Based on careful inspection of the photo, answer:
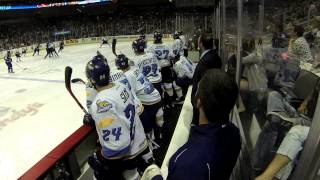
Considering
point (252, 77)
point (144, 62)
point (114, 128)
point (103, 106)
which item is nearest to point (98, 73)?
point (103, 106)

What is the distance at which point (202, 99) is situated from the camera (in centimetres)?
106

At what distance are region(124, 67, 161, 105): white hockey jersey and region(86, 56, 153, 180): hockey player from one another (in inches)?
41.8

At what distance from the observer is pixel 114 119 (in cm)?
193

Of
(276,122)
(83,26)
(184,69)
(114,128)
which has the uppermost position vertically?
(83,26)

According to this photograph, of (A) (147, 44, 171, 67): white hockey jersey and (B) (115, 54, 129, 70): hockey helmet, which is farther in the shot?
(A) (147, 44, 171, 67): white hockey jersey

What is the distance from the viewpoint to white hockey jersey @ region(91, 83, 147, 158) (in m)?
1.91

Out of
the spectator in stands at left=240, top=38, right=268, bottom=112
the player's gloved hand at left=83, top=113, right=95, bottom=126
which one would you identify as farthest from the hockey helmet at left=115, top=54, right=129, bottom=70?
the spectator in stands at left=240, top=38, right=268, bottom=112

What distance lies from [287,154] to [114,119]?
3.93 feet

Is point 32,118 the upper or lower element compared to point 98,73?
lower

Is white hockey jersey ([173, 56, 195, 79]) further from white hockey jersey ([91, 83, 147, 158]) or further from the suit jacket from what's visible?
white hockey jersey ([91, 83, 147, 158])

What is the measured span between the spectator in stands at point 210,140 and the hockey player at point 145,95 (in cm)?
220

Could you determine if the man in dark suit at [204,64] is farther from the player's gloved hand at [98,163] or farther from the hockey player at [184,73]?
the hockey player at [184,73]

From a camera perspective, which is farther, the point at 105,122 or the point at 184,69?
the point at 184,69

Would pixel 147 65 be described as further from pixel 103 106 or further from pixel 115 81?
pixel 103 106
